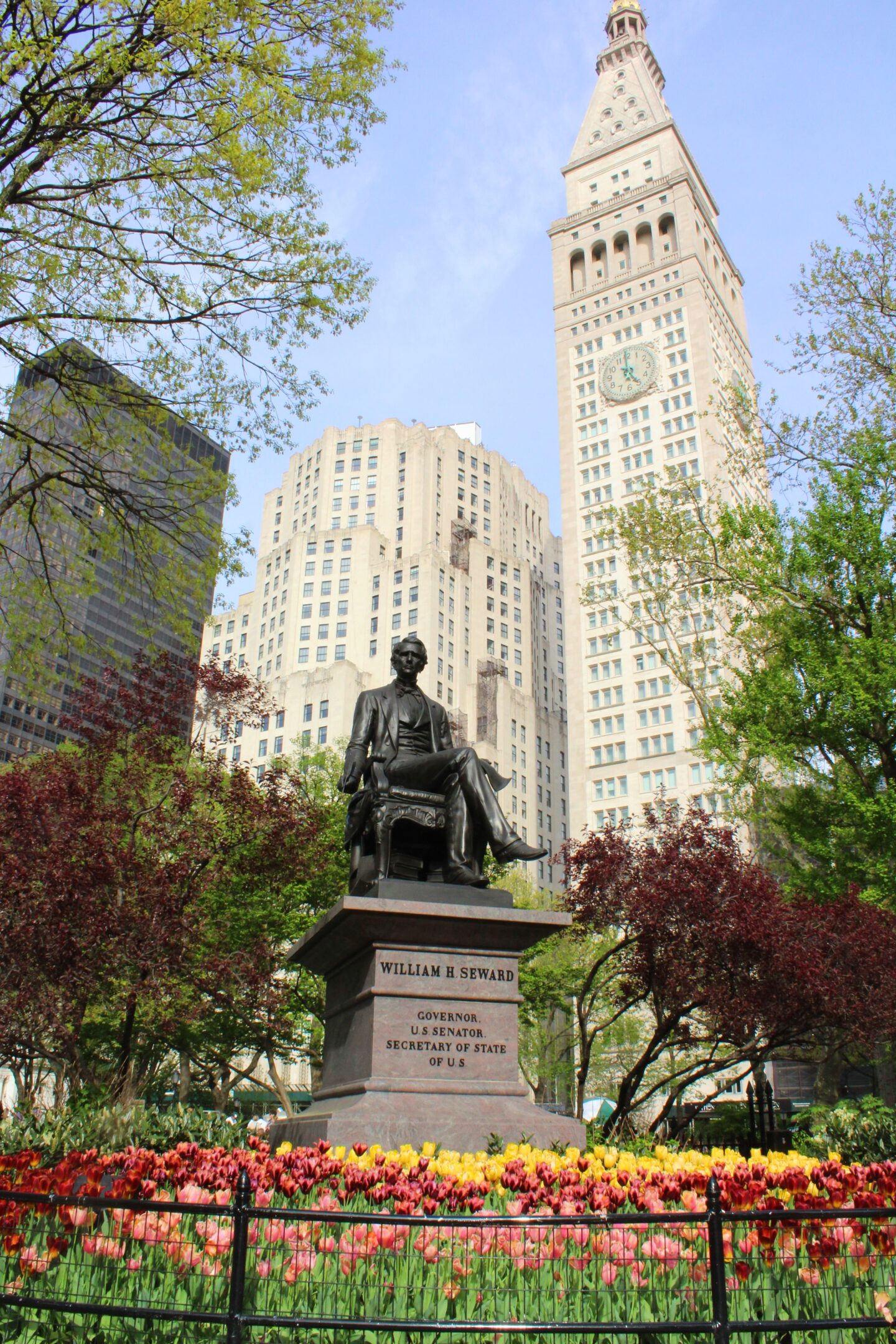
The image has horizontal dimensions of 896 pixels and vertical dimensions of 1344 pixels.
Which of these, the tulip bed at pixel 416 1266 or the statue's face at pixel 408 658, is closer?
the tulip bed at pixel 416 1266

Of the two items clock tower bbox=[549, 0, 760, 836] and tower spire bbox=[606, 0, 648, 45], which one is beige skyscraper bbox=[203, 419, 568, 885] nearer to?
clock tower bbox=[549, 0, 760, 836]

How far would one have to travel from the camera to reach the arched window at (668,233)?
304 ft

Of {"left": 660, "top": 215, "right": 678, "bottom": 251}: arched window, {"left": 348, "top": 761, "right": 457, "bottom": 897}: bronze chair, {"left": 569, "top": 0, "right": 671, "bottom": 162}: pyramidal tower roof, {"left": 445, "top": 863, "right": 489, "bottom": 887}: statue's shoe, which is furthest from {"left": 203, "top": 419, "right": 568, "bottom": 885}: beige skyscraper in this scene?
{"left": 445, "top": 863, "right": 489, "bottom": 887}: statue's shoe

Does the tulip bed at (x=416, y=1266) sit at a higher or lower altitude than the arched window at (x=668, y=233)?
lower

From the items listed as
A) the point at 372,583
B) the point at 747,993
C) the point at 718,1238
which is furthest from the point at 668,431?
the point at 718,1238

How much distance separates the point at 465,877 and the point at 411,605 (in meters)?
81.9

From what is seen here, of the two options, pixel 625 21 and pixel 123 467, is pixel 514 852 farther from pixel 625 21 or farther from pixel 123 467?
pixel 625 21

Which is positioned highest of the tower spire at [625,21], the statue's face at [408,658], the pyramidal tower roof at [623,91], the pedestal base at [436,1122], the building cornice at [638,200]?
the tower spire at [625,21]

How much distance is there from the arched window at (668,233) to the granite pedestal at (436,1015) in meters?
95.0

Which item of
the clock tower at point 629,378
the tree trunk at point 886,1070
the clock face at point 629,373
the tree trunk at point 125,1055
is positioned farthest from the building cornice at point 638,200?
the tree trunk at point 125,1055

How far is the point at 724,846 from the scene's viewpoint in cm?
2234

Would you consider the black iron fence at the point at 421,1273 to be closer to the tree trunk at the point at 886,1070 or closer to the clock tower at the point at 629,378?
the tree trunk at the point at 886,1070

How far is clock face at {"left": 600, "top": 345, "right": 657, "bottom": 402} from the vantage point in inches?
3310

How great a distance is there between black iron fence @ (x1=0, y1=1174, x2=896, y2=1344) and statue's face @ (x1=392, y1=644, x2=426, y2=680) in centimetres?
722
